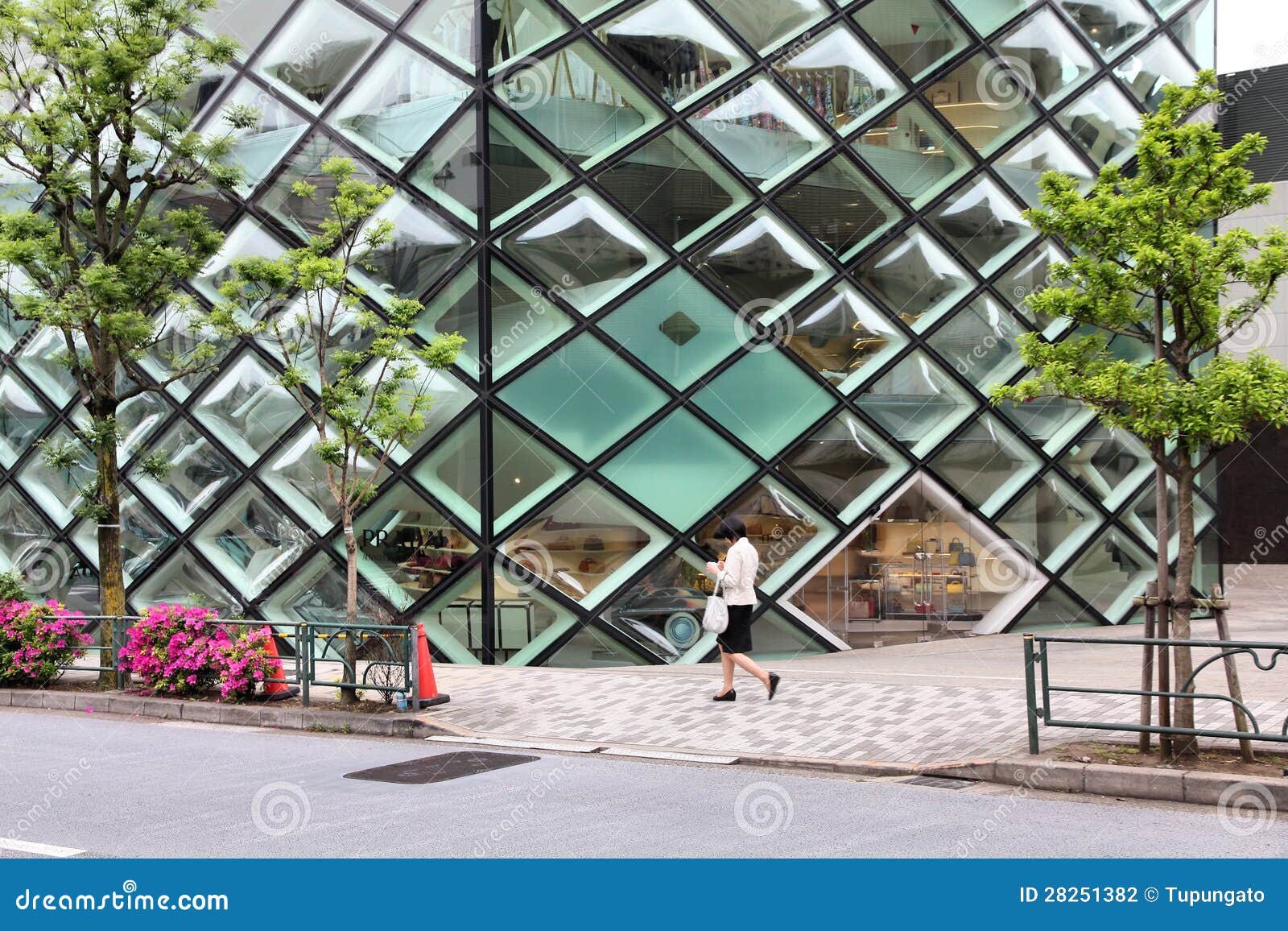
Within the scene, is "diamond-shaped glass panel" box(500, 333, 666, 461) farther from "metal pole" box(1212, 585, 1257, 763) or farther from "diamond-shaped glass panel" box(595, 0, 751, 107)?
"metal pole" box(1212, 585, 1257, 763)

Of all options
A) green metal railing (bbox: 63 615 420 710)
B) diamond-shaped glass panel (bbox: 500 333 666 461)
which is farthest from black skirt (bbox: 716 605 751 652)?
diamond-shaped glass panel (bbox: 500 333 666 461)

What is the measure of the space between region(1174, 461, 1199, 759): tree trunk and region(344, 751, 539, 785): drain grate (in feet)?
15.7

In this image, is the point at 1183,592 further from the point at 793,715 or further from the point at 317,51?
the point at 317,51

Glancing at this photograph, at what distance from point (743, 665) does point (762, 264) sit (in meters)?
6.99

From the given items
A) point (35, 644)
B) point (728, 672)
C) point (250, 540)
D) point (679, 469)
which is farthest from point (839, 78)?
point (35, 644)

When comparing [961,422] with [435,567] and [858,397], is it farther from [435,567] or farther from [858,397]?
[435,567]

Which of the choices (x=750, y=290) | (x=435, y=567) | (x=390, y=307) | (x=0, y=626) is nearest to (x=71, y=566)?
(x=0, y=626)

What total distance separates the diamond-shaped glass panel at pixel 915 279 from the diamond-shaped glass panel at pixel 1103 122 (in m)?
3.30

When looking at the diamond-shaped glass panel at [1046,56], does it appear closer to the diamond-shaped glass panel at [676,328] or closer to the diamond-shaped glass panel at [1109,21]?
the diamond-shaped glass panel at [1109,21]

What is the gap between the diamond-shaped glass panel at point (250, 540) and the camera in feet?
56.9

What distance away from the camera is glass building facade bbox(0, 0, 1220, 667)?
52.8 feet

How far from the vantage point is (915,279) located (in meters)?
18.0

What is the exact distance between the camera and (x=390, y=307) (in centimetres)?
1298

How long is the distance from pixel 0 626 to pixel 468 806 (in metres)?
8.58
